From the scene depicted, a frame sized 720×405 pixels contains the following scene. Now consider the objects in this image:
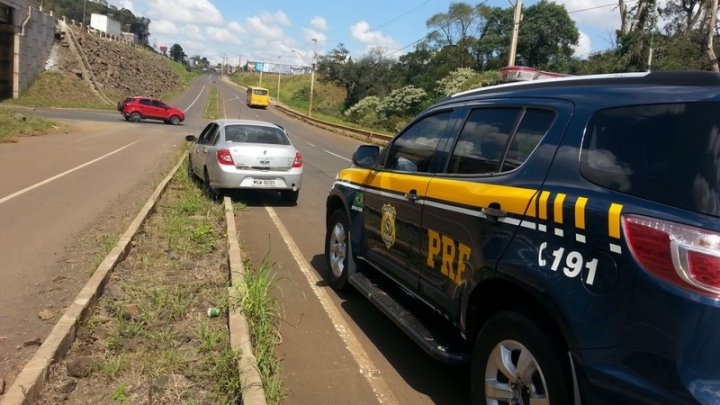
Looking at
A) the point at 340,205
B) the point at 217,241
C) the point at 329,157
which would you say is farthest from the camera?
the point at 329,157

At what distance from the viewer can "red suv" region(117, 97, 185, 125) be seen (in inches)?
1521

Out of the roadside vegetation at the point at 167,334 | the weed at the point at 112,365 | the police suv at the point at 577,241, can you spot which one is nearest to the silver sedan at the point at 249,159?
the roadside vegetation at the point at 167,334

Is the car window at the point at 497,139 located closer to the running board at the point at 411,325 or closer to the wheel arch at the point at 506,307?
the wheel arch at the point at 506,307

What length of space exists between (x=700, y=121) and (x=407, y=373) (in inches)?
105

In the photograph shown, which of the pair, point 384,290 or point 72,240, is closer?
point 384,290

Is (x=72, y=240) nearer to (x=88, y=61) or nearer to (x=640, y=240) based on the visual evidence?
(x=640, y=240)

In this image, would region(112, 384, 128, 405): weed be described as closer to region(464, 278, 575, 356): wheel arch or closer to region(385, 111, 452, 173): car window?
region(464, 278, 575, 356): wheel arch

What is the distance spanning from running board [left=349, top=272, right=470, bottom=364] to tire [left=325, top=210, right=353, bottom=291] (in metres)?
0.40

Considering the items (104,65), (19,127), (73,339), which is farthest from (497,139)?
(104,65)

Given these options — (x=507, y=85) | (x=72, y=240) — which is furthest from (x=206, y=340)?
(x=72, y=240)

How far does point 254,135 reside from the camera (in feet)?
35.9

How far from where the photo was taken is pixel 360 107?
193ft

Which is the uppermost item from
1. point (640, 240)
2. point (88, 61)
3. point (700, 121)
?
point (88, 61)

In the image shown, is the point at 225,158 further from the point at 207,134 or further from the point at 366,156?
the point at 366,156
